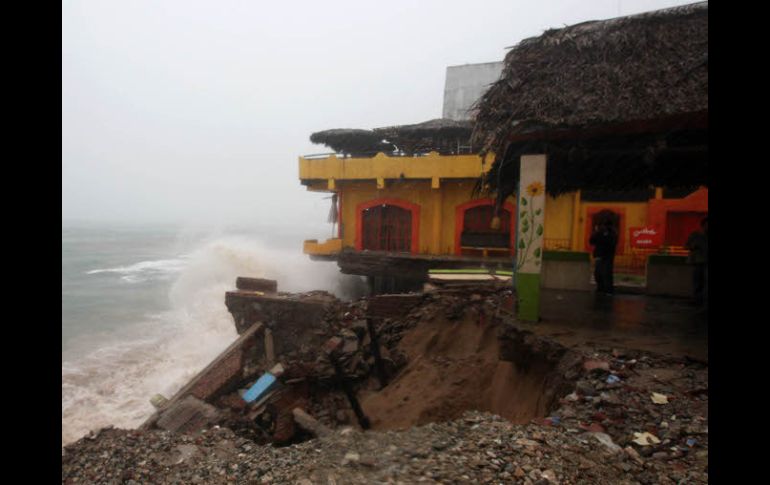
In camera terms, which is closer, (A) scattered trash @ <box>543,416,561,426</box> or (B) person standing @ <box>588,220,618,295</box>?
(A) scattered trash @ <box>543,416,561,426</box>

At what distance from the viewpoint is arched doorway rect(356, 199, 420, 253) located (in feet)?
63.1

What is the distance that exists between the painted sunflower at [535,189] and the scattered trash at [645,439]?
336cm

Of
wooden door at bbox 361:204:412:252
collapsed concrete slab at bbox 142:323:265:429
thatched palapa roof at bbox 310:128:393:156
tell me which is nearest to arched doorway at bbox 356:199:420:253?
wooden door at bbox 361:204:412:252

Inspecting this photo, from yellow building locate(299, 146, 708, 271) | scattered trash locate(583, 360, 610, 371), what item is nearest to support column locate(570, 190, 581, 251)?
yellow building locate(299, 146, 708, 271)

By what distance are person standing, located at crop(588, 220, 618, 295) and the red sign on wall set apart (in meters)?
7.95

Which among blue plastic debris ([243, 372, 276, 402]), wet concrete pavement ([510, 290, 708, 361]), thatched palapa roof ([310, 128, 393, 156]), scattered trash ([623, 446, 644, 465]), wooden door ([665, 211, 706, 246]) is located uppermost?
thatched palapa roof ([310, 128, 393, 156])

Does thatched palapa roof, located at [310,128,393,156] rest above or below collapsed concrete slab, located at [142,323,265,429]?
above

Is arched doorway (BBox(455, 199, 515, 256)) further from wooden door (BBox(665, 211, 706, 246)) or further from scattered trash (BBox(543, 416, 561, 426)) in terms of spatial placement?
scattered trash (BBox(543, 416, 561, 426))

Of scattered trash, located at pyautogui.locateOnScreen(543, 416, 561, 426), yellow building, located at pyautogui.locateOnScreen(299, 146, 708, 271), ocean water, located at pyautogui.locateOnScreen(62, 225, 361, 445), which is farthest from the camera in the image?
yellow building, located at pyautogui.locateOnScreen(299, 146, 708, 271)

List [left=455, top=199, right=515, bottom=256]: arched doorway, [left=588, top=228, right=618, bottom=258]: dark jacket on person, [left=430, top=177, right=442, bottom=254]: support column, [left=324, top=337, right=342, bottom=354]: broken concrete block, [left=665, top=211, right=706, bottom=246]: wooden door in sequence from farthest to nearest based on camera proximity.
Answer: [left=430, top=177, right=442, bottom=254]: support column < [left=455, top=199, right=515, bottom=256]: arched doorway < [left=665, top=211, right=706, bottom=246]: wooden door < [left=324, top=337, right=342, bottom=354]: broken concrete block < [left=588, top=228, right=618, bottom=258]: dark jacket on person

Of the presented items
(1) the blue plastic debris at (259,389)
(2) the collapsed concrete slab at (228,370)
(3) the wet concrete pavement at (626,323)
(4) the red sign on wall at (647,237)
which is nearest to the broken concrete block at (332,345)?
(1) the blue plastic debris at (259,389)

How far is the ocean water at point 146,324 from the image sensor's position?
1322cm

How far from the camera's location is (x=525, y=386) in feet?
18.8

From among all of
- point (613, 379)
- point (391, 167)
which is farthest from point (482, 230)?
point (613, 379)
